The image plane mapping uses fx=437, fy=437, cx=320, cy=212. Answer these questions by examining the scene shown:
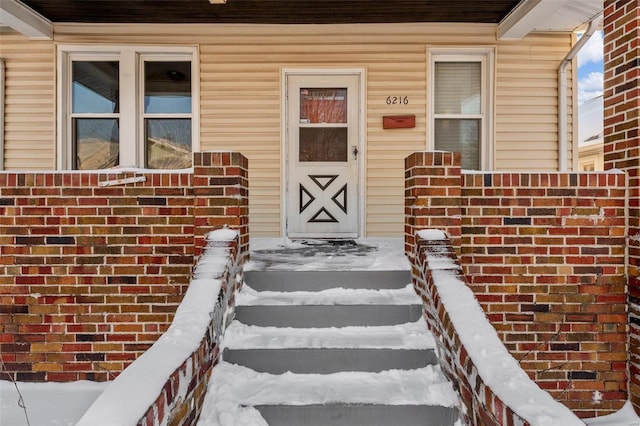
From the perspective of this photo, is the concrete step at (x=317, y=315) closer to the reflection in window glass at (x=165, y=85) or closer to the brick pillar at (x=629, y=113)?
the brick pillar at (x=629, y=113)

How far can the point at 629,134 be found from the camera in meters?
3.26

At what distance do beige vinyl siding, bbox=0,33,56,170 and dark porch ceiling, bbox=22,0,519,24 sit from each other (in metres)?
0.50

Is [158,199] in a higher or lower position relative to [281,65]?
lower

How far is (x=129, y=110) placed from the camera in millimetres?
5332

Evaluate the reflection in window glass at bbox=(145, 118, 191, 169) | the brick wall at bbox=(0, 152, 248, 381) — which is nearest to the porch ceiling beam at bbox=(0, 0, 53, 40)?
the reflection in window glass at bbox=(145, 118, 191, 169)

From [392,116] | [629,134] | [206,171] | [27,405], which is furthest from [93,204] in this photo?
[629,134]

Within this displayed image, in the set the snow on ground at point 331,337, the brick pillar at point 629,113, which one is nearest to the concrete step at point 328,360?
the snow on ground at point 331,337

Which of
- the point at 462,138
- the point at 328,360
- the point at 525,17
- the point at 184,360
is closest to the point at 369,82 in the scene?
the point at 462,138

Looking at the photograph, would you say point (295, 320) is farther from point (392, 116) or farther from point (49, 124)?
point (49, 124)

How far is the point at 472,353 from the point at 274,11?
4.29m

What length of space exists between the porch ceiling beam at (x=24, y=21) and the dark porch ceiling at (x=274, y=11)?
0.27 feet

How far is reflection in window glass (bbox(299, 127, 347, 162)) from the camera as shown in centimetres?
544

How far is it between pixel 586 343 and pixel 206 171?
3.06m

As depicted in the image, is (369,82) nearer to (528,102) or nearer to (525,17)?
(525,17)
